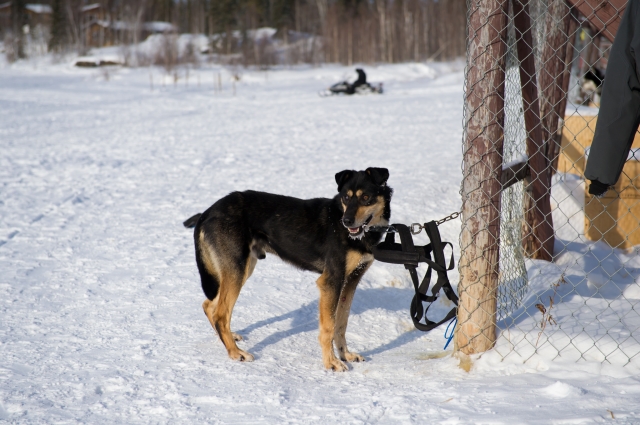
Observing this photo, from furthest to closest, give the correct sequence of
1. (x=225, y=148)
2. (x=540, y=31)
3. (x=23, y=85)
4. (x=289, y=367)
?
1. (x=23, y=85)
2. (x=225, y=148)
3. (x=540, y=31)
4. (x=289, y=367)

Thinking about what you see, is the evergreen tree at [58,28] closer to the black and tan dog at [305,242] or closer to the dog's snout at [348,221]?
the black and tan dog at [305,242]

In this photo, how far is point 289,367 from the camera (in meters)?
3.88

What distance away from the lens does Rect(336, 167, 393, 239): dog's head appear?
3889 millimetres

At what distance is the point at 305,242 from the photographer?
414cm

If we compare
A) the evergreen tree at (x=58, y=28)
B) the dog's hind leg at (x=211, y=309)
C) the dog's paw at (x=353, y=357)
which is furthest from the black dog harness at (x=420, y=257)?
the evergreen tree at (x=58, y=28)

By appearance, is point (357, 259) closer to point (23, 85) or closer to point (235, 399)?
point (235, 399)

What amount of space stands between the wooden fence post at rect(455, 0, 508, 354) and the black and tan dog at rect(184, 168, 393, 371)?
27.9 inches

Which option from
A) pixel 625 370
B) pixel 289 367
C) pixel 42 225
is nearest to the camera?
pixel 625 370

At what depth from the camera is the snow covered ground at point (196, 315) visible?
310 cm

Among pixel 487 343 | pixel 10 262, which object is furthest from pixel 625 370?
pixel 10 262

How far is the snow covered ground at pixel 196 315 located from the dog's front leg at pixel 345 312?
150 millimetres

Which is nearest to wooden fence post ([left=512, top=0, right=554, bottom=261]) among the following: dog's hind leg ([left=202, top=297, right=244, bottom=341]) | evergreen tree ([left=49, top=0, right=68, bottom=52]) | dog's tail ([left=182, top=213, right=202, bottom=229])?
dog's hind leg ([left=202, top=297, right=244, bottom=341])

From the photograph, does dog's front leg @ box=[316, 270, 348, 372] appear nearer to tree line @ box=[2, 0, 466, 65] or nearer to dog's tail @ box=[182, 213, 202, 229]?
dog's tail @ box=[182, 213, 202, 229]

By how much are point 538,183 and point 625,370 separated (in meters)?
2.39
